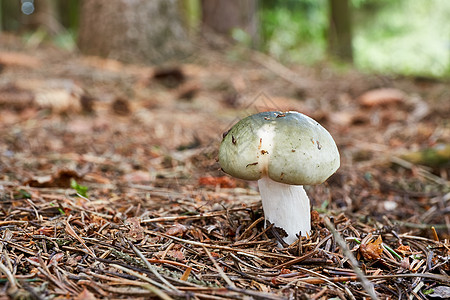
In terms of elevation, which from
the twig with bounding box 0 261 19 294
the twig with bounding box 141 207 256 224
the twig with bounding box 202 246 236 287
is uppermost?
the twig with bounding box 0 261 19 294

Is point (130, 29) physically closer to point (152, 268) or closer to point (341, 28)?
point (152, 268)

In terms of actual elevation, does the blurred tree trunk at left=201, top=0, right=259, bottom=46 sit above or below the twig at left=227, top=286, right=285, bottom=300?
above

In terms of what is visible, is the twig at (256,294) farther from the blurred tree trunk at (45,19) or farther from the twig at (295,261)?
the blurred tree trunk at (45,19)

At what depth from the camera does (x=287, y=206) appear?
181 centimetres

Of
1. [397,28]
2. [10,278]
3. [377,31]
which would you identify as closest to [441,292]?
[10,278]

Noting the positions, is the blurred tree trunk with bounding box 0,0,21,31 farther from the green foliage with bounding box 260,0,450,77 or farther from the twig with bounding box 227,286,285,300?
the twig with bounding box 227,286,285,300

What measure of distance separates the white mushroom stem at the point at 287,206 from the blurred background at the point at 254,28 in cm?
476

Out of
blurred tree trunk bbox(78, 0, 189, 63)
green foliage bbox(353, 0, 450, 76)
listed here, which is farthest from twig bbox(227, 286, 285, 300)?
green foliage bbox(353, 0, 450, 76)

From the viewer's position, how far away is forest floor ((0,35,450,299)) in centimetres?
153

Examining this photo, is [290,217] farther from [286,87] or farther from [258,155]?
[286,87]

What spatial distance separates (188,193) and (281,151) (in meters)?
1.06

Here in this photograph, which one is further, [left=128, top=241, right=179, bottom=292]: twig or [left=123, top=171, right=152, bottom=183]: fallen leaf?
→ [left=123, top=171, right=152, bottom=183]: fallen leaf

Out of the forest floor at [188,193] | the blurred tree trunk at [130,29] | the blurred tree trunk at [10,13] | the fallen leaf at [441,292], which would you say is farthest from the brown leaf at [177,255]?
the blurred tree trunk at [10,13]

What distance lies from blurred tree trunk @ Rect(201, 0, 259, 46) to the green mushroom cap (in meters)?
6.17
